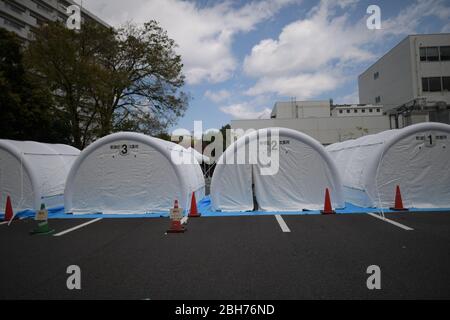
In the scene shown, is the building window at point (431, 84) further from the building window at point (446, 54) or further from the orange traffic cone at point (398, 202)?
the orange traffic cone at point (398, 202)

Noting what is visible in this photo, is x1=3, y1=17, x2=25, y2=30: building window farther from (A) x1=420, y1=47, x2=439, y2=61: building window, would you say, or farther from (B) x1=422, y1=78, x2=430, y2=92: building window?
(B) x1=422, y1=78, x2=430, y2=92: building window

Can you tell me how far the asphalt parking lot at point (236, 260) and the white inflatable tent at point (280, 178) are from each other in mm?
1969

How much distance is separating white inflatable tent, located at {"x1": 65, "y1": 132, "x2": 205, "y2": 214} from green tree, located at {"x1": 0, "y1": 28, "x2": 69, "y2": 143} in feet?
30.2

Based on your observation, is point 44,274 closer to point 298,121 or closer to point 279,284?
point 279,284

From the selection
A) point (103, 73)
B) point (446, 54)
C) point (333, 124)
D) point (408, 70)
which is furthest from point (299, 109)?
point (103, 73)

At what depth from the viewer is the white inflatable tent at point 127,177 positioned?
10.6 m

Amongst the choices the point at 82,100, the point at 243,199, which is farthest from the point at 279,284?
the point at 82,100

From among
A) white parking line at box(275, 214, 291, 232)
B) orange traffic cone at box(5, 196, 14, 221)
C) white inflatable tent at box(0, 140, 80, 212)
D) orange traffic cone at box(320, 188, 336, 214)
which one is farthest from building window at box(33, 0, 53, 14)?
orange traffic cone at box(320, 188, 336, 214)

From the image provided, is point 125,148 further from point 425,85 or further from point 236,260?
point 425,85

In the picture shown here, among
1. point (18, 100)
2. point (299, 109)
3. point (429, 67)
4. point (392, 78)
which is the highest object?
point (392, 78)

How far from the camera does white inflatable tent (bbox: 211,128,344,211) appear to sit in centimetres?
1069

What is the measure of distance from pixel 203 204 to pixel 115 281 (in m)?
8.41

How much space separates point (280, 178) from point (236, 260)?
232 inches

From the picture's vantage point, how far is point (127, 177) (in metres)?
10.6
